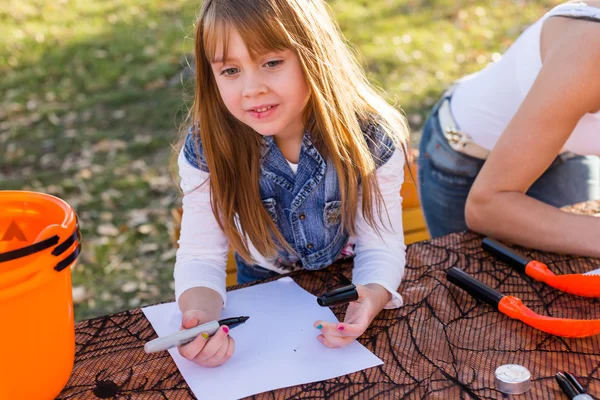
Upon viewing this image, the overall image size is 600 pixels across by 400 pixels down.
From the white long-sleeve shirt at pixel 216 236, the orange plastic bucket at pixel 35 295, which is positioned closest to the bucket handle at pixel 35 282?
the orange plastic bucket at pixel 35 295

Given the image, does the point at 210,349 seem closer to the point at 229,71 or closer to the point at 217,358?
the point at 217,358

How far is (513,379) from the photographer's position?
1062mm

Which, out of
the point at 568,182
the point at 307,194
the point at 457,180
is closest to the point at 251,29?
the point at 307,194

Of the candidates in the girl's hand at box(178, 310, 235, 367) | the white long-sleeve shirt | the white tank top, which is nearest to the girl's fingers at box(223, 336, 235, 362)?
the girl's hand at box(178, 310, 235, 367)

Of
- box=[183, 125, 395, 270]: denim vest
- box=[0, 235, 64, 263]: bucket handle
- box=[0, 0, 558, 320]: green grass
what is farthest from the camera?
box=[0, 0, 558, 320]: green grass

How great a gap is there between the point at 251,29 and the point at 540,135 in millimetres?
627

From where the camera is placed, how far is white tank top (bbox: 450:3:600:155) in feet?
5.17

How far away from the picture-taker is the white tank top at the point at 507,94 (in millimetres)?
1576

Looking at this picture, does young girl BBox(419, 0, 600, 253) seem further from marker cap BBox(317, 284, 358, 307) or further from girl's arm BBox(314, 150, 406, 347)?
marker cap BBox(317, 284, 358, 307)

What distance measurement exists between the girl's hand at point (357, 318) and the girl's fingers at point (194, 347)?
20 cm

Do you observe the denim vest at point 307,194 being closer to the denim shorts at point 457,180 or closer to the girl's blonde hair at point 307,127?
the girl's blonde hair at point 307,127

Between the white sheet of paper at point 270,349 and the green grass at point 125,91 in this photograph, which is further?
the green grass at point 125,91

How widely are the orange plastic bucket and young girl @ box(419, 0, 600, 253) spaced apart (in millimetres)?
875

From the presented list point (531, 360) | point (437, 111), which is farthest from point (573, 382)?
point (437, 111)
